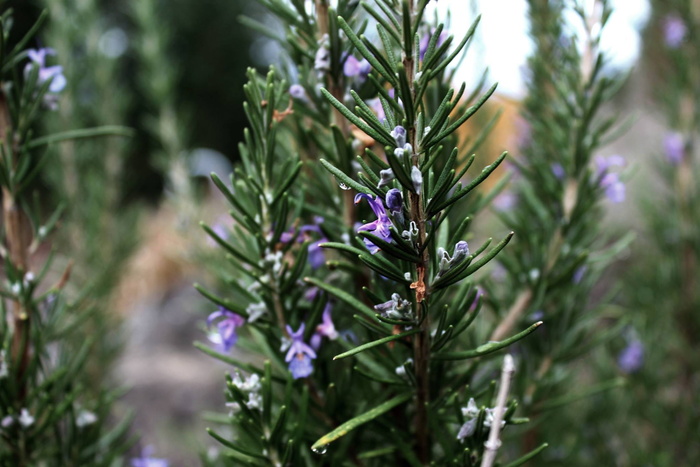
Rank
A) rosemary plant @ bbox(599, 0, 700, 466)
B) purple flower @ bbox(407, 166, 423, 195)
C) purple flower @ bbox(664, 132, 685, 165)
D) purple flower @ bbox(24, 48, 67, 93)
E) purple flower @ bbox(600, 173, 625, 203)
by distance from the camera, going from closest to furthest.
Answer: purple flower @ bbox(407, 166, 423, 195) < purple flower @ bbox(24, 48, 67, 93) < purple flower @ bbox(600, 173, 625, 203) < rosemary plant @ bbox(599, 0, 700, 466) < purple flower @ bbox(664, 132, 685, 165)

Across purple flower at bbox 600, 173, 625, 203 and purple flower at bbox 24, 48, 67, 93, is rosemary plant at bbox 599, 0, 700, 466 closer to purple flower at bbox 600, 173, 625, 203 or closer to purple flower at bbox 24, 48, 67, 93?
purple flower at bbox 600, 173, 625, 203

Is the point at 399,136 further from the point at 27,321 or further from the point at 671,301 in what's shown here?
the point at 671,301

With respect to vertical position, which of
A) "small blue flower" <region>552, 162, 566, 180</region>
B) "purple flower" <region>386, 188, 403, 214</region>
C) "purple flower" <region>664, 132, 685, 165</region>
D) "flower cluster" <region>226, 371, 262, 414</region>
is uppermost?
"purple flower" <region>664, 132, 685, 165</region>

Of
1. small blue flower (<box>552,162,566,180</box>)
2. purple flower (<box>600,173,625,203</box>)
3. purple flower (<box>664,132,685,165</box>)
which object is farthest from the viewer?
purple flower (<box>664,132,685,165</box>)

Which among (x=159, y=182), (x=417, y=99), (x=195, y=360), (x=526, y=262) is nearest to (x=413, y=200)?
(x=417, y=99)

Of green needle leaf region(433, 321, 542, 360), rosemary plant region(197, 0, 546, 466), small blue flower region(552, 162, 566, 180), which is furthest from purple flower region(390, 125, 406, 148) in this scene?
small blue flower region(552, 162, 566, 180)

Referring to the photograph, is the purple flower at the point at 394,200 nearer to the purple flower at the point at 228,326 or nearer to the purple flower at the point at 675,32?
the purple flower at the point at 228,326

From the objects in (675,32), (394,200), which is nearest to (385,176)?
(394,200)
